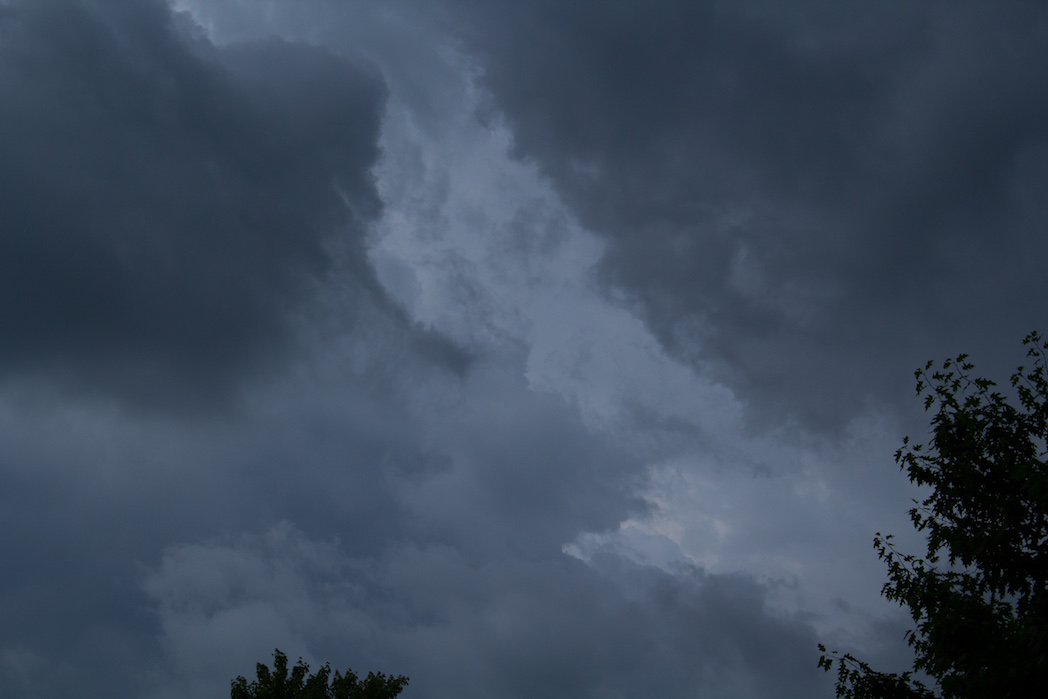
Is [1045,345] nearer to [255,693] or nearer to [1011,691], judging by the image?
[1011,691]

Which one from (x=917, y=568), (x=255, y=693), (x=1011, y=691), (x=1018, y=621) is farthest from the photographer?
(x=255, y=693)

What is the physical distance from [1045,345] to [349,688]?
2734cm

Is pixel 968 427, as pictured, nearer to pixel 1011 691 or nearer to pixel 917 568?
pixel 917 568

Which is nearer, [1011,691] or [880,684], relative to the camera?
[1011,691]

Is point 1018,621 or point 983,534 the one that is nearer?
point 1018,621

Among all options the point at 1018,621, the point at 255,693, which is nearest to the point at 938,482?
the point at 1018,621

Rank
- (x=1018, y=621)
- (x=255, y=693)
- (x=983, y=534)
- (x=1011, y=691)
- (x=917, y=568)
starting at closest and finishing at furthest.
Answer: (x=1011, y=691) → (x=1018, y=621) → (x=983, y=534) → (x=917, y=568) → (x=255, y=693)

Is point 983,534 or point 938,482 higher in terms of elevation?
point 938,482

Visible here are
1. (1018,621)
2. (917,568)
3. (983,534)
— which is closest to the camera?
(1018,621)

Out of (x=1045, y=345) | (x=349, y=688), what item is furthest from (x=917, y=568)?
(x=349, y=688)

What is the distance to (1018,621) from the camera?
44.0 ft

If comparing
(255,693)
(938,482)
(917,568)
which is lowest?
(255,693)

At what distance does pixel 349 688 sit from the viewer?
29.6m

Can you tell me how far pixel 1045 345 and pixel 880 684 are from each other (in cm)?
871
